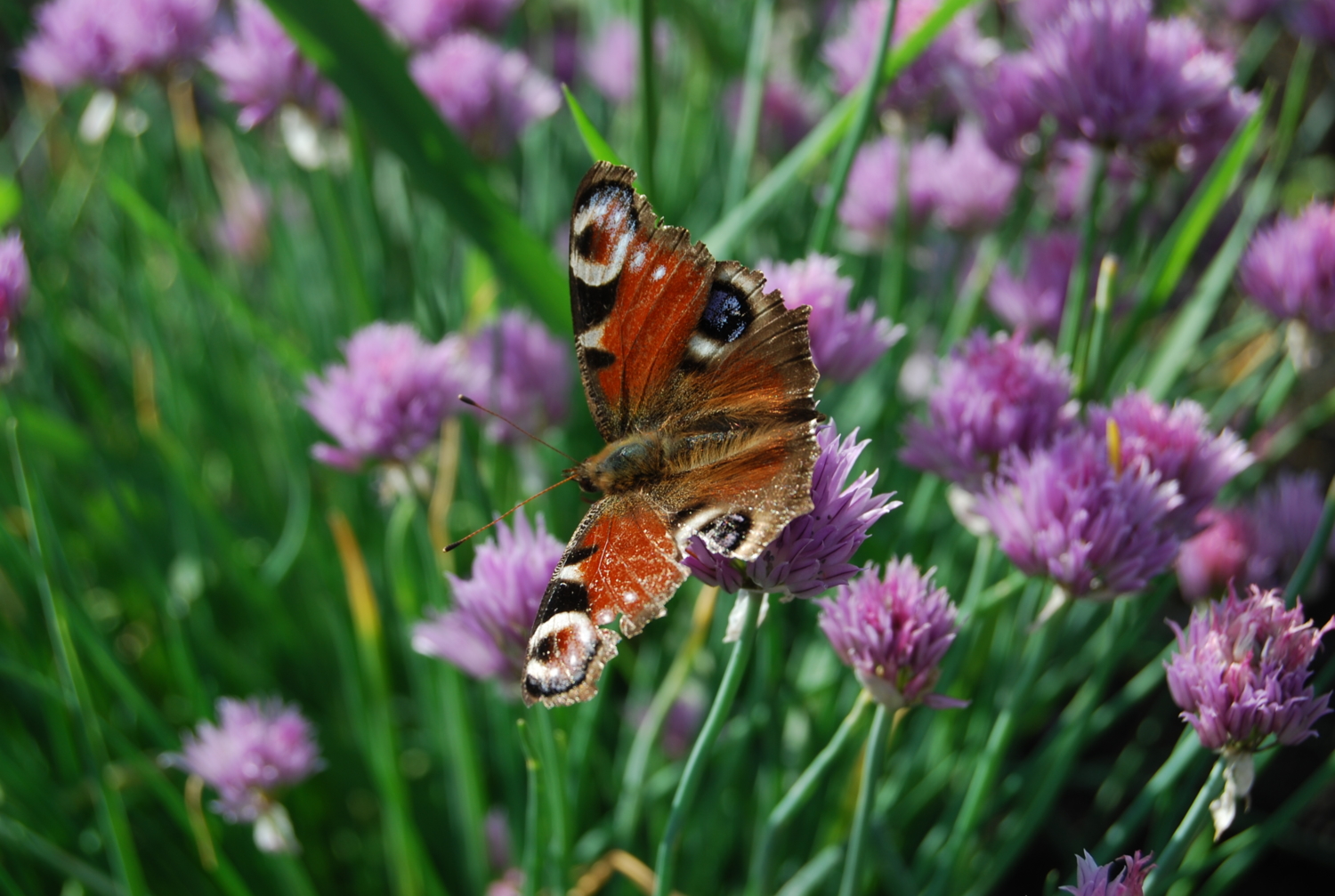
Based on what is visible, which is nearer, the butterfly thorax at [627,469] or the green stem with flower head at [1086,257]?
the butterfly thorax at [627,469]

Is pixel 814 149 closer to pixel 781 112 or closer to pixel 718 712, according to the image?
pixel 718 712

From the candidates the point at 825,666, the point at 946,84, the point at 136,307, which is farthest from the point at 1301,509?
the point at 136,307

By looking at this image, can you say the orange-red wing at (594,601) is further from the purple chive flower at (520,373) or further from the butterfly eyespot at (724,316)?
the purple chive flower at (520,373)

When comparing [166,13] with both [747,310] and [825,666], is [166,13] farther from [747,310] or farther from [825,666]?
[825,666]

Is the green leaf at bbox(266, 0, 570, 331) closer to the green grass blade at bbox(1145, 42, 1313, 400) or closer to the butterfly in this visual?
the butterfly

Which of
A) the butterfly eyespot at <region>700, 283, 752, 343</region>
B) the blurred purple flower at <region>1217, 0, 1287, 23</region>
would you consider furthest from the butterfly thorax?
the blurred purple flower at <region>1217, 0, 1287, 23</region>

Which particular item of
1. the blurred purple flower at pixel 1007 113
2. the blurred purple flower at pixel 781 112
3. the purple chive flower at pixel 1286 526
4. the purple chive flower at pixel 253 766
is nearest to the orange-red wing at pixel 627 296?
the purple chive flower at pixel 253 766

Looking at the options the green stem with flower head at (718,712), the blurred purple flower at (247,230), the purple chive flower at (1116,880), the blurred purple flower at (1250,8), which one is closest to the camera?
the purple chive flower at (1116,880)
